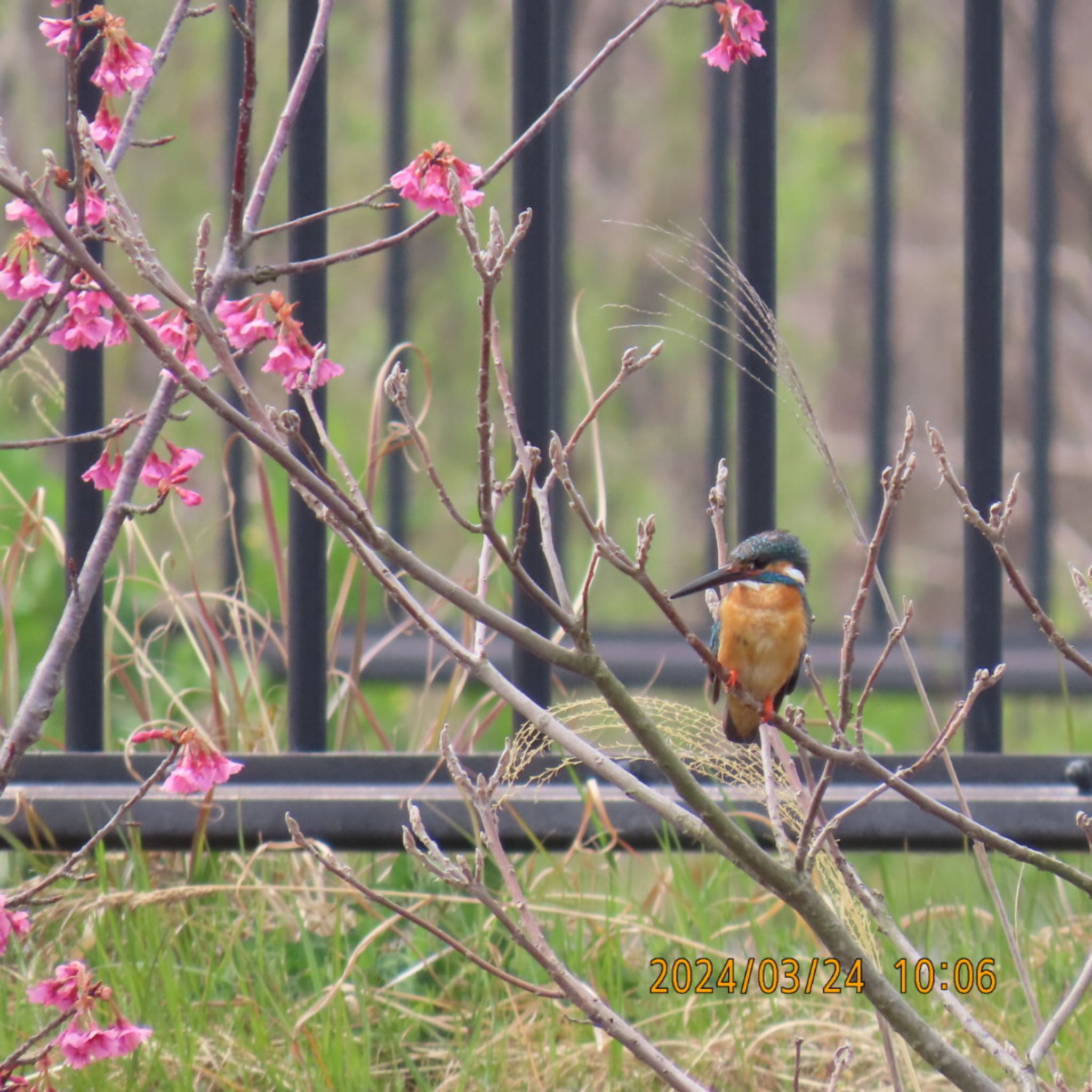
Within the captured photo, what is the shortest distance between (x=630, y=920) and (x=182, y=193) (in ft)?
15.4

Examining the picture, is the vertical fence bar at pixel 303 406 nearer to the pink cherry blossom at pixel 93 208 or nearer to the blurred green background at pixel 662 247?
the pink cherry blossom at pixel 93 208

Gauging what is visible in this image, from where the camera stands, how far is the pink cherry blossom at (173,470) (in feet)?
4.62

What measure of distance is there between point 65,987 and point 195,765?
0.22 meters

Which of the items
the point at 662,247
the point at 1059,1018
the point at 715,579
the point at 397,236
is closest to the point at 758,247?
the point at 715,579

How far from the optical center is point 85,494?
192 cm

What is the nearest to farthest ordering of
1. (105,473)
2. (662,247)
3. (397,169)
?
(105,473)
(397,169)
(662,247)

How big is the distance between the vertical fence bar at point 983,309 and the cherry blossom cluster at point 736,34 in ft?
1.53

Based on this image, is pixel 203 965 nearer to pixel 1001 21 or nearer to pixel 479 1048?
pixel 479 1048

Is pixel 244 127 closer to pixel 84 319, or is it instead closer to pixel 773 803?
pixel 84 319

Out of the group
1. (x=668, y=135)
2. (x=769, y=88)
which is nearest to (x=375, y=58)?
(x=668, y=135)

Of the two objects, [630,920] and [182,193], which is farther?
[182,193]

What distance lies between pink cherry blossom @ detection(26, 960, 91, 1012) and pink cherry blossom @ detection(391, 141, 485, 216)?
71 cm

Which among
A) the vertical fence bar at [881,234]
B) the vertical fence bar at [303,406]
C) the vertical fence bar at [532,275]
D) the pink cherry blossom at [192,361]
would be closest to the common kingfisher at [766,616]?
the vertical fence bar at [532,275]

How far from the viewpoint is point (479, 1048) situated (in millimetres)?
1696
